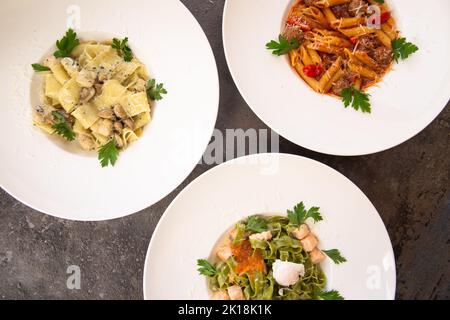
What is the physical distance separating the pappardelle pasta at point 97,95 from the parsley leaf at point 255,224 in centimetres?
78

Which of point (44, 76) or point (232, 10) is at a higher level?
point (232, 10)

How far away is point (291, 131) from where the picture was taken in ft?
8.35

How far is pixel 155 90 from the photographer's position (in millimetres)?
2631

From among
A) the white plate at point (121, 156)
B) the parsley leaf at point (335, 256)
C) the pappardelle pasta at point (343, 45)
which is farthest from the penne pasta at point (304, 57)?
the parsley leaf at point (335, 256)

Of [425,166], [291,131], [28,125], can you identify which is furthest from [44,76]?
[425,166]

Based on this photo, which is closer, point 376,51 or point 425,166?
point 376,51

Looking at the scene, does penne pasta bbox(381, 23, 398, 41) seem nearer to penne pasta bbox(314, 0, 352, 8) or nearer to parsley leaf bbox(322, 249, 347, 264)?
penne pasta bbox(314, 0, 352, 8)

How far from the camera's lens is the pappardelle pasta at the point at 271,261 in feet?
8.50

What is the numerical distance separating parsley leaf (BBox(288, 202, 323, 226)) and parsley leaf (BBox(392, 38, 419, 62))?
97 cm

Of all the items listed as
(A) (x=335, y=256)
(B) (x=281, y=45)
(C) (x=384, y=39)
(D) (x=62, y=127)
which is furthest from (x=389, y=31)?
(D) (x=62, y=127)
